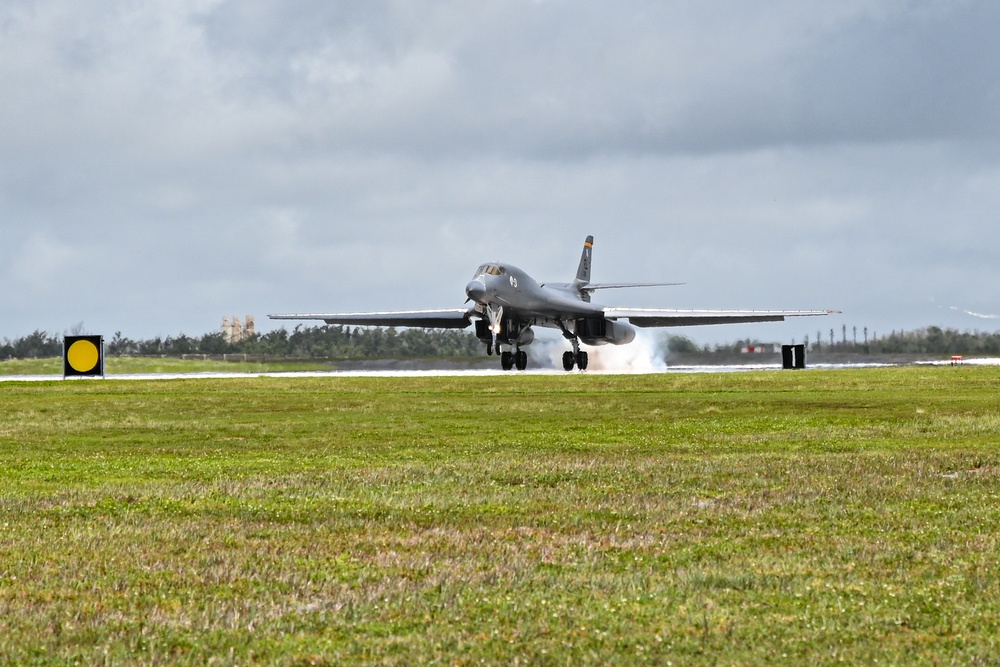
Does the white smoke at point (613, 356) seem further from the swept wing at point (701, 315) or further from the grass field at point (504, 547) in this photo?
the grass field at point (504, 547)

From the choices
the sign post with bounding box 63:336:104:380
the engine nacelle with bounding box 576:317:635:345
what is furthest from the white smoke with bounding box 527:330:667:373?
the sign post with bounding box 63:336:104:380

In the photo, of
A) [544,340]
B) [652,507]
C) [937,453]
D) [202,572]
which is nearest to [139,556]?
[202,572]

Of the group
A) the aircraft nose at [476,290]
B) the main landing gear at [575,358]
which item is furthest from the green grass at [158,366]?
the aircraft nose at [476,290]

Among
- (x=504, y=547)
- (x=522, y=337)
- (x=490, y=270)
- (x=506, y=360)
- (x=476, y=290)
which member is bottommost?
(x=504, y=547)

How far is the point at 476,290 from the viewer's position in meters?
57.4

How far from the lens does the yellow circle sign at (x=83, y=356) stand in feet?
200

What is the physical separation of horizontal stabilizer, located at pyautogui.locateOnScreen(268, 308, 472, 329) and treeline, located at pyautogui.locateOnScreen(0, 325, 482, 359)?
25424mm

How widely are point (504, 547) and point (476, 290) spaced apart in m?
46.9

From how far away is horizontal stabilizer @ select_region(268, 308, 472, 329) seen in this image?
6981cm

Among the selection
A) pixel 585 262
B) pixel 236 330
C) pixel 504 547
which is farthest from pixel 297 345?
pixel 504 547

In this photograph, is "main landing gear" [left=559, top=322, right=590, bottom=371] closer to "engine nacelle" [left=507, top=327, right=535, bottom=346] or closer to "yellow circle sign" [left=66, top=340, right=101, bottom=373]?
A: "engine nacelle" [left=507, top=327, right=535, bottom=346]

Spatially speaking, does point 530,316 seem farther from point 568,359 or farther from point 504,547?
point 504,547

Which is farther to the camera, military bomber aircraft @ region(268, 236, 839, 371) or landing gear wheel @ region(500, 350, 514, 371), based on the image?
landing gear wheel @ region(500, 350, 514, 371)

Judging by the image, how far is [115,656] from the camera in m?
7.16
